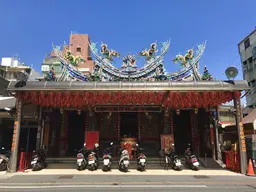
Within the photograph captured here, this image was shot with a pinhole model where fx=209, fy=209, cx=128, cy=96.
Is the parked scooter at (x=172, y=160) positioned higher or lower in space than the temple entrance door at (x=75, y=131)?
lower

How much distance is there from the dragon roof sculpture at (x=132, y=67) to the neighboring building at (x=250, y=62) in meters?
18.7

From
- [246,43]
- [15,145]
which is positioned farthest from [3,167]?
[246,43]

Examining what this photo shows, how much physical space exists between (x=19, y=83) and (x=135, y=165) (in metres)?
7.43

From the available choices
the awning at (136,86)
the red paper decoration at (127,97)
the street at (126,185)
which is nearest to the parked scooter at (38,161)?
the street at (126,185)

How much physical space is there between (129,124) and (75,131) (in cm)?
420

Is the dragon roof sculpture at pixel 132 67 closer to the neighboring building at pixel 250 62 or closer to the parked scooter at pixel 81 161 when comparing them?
the parked scooter at pixel 81 161

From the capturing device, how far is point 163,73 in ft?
48.6

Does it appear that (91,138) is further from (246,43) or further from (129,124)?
(246,43)

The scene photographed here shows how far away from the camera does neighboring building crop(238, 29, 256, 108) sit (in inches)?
1156

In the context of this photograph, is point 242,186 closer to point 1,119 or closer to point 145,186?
point 145,186

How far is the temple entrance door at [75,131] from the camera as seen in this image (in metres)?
16.0

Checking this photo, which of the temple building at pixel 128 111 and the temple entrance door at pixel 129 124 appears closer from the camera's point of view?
the temple building at pixel 128 111

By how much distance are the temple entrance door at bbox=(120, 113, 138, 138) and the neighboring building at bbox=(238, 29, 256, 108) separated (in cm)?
2079

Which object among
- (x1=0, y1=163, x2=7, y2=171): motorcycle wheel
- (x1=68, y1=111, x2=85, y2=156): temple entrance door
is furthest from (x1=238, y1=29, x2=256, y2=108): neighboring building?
(x1=0, y1=163, x2=7, y2=171): motorcycle wheel
